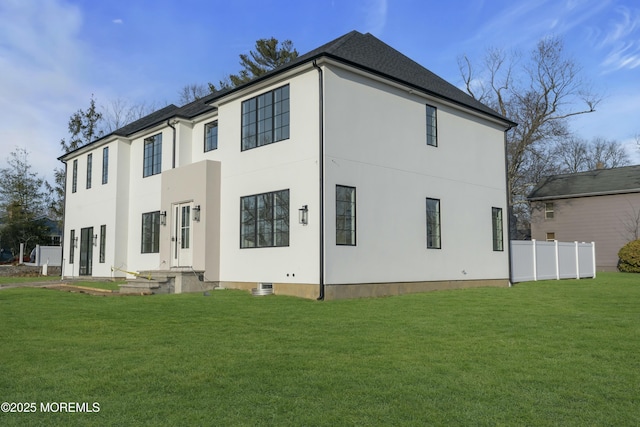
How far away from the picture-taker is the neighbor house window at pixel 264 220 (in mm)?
13203

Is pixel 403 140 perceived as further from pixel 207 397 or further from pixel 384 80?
pixel 207 397

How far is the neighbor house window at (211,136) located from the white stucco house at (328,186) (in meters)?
0.06

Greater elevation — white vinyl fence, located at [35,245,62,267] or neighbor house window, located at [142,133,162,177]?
neighbor house window, located at [142,133,162,177]

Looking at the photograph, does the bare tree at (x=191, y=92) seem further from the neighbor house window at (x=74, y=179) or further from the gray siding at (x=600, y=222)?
the gray siding at (x=600, y=222)

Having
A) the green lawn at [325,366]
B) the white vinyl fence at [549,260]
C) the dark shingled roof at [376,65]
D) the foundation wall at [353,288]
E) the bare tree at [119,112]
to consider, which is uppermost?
the bare tree at [119,112]

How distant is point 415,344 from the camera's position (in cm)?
673

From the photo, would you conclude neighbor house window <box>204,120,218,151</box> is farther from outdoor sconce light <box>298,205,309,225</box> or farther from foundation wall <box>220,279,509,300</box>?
outdoor sconce light <box>298,205,309,225</box>

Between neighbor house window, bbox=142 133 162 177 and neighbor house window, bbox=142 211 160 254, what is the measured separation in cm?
158

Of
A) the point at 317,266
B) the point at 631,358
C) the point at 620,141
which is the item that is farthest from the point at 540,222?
the point at 631,358

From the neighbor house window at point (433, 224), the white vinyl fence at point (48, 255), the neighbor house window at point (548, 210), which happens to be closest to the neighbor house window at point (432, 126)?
the neighbor house window at point (433, 224)

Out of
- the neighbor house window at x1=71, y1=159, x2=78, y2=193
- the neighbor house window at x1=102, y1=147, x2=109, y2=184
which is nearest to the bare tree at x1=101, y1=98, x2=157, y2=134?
the neighbor house window at x1=71, y1=159, x2=78, y2=193

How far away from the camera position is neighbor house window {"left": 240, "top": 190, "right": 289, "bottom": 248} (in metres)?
13.2

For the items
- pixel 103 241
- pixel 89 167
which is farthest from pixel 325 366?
pixel 89 167

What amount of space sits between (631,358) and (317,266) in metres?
7.17
